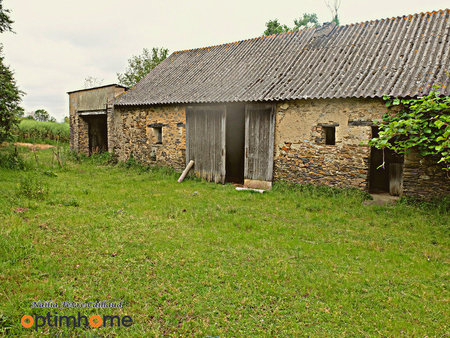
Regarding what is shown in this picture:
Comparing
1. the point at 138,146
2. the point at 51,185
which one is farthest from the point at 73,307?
the point at 138,146

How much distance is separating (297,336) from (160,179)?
27.9 feet

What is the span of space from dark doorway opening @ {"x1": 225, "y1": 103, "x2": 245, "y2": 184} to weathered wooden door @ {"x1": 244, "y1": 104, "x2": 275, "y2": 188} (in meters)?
2.03

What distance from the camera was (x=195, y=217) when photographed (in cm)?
649

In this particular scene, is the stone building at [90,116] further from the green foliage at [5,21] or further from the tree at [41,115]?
the tree at [41,115]

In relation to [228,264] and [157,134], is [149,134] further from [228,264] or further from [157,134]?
[228,264]

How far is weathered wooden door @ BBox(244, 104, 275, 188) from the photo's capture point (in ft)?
30.7

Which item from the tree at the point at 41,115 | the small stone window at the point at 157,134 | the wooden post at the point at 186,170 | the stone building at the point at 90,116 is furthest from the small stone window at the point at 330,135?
the tree at the point at 41,115

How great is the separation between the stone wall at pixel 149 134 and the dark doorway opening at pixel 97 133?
2697 mm

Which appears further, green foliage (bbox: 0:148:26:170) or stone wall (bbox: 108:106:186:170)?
stone wall (bbox: 108:106:186:170)

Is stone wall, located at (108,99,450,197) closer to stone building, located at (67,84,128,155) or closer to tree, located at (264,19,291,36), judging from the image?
stone building, located at (67,84,128,155)

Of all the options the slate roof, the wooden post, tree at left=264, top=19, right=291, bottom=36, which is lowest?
the wooden post

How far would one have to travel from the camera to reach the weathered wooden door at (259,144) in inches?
368

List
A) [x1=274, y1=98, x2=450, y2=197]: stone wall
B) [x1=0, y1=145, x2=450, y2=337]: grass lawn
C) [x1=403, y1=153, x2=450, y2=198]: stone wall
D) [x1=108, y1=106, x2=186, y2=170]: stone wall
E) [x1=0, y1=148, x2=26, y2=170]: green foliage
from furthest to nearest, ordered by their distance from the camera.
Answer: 1. [x1=108, y1=106, x2=186, y2=170]: stone wall
2. [x1=0, y1=148, x2=26, y2=170]: green foliage
3. [x1=274, y1=98, x2=450, y2=197]: stone wall
4. [x1=403, y1=153, x2=450, y2=198]: stone wall
5. [x1=0, y1=145, x2=450, y2=337]: grass lawn

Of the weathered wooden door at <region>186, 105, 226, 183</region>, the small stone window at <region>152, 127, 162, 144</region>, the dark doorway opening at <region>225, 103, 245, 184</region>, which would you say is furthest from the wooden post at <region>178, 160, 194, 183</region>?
the small stone window at <region>152, 127, 162, 144</region>
